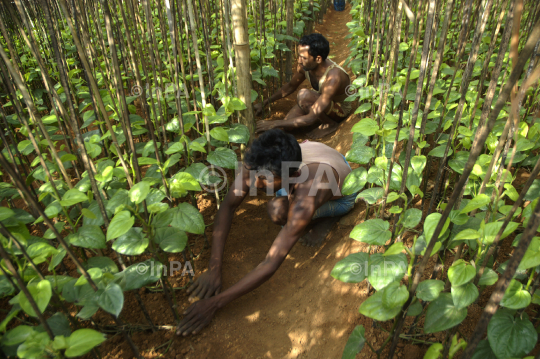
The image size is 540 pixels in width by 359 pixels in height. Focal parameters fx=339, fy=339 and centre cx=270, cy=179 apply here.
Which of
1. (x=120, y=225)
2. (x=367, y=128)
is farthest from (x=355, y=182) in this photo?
(x=120, y=225)

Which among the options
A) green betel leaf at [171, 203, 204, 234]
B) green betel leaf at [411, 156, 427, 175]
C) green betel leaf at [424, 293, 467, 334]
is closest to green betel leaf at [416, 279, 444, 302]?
green betel leaf at [424, 293, 467, 334]

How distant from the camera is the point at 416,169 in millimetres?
1614

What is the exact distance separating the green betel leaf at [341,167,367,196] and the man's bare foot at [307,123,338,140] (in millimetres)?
1856

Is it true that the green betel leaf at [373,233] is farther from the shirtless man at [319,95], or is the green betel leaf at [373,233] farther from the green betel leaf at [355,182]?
the shirtless man at [319,95]

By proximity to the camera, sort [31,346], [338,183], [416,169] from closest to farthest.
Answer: [31,346], [416,169], [338,183]

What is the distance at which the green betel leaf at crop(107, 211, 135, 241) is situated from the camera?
1.19 m

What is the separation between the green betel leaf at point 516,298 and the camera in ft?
3.24

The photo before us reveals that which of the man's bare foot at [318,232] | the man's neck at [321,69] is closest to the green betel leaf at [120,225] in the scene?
the man's bare foot at [318,232]

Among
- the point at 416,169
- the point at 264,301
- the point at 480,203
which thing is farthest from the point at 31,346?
the point at 416,169

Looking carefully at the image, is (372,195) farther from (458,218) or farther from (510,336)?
(510,336)

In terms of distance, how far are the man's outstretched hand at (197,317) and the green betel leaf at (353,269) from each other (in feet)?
2.51

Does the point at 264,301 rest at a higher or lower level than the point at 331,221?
lower

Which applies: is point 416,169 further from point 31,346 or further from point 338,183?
point 31,346

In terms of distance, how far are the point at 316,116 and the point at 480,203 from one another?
2409mm
